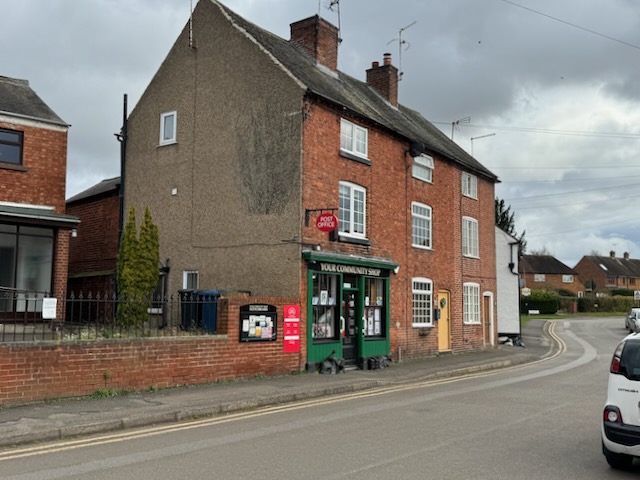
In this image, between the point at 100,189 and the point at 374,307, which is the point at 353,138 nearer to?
the point at 374,307

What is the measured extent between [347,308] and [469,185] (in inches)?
404

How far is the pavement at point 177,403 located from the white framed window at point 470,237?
7752mm

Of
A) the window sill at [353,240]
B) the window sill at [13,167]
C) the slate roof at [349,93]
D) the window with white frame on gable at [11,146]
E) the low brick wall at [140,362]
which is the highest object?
the slate roof at [349,93]

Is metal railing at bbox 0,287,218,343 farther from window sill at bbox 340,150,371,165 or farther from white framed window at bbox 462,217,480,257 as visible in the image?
white framed window at bbox 462,217,480,257

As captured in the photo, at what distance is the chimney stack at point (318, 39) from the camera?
70.8 feet

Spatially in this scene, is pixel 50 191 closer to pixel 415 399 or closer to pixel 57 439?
pixel 57 439

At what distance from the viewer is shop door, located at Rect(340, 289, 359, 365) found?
1786cm

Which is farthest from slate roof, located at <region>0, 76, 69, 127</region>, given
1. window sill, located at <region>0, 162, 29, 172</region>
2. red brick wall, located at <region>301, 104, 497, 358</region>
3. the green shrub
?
the green shrub

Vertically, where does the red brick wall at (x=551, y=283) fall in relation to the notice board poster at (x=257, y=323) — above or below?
above

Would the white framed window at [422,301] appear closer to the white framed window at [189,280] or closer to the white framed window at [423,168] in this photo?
the white framed window at [423,168]

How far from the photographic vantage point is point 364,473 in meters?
6.68

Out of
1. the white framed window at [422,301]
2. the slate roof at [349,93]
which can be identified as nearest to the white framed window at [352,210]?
the slate roof at [349,93]

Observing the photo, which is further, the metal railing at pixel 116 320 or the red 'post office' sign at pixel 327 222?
the red 'post office' sign at pixel 327 222

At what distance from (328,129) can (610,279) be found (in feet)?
329
